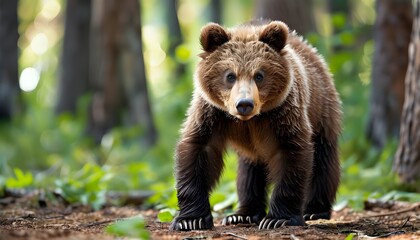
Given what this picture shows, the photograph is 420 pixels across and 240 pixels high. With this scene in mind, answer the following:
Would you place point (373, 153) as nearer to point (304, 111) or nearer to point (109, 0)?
point (304, 111)

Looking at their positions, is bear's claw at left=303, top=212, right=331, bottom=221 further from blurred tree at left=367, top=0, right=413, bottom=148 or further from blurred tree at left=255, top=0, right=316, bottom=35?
blurred tree at left=255, top=0, right=316, bottom=35

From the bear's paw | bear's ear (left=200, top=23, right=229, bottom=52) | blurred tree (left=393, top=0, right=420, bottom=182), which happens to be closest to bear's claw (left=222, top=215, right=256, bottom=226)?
the bear's paw

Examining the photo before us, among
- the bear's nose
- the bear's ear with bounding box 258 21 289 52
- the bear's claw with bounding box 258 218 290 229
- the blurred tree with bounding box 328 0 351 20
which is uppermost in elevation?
the blurred tree with bounding box 328 0 351 20

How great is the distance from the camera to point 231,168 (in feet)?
34.9

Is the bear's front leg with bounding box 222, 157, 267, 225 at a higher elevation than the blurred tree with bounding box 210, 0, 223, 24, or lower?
lower

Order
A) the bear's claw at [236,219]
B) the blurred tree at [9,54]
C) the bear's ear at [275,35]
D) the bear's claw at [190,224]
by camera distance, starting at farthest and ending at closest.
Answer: the blurred tree at [9,54] < the bear's claw at [236,219] < the bear's ear at [275,35] < the bear's claw at [190,224]

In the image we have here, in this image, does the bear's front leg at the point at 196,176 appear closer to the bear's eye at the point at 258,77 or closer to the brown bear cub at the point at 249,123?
the brown bear cub at the point at 249,123

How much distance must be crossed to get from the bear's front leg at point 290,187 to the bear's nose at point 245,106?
71cm

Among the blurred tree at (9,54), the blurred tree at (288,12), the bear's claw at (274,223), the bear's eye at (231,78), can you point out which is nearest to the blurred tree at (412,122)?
the bear's claw at (274,223)

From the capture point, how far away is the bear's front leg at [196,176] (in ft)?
19.3

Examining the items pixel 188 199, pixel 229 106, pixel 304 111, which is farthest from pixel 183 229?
pixel 304 111

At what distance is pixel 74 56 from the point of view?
759 inches

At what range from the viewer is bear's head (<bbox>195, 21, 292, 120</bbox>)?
5840mm

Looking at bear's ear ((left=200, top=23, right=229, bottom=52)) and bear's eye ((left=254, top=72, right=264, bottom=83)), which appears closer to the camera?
bear's eye ((left=254, top=72, right=264, bottom=83))
